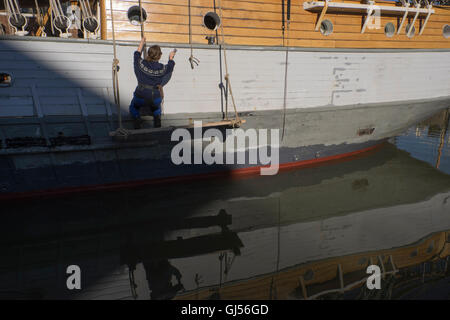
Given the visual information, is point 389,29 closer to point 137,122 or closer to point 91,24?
point 137,122

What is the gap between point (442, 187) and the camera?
6633 mm

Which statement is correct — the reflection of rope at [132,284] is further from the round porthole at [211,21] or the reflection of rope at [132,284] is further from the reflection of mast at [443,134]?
the reflection of mast at [443,134]

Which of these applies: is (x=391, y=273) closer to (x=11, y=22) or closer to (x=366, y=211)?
(x=366, y=211)

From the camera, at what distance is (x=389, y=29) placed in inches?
276

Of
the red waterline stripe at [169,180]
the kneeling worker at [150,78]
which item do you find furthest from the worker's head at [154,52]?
the red waterline stripe at [169,180]

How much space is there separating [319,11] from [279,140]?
2693mm

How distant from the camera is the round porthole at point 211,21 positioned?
5.86 m

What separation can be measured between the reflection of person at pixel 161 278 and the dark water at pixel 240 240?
0.01 meters

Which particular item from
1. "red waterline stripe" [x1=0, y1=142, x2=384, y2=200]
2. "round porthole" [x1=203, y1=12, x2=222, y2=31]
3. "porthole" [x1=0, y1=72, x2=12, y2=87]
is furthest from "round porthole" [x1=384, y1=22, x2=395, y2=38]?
"porthole" [x1=0, y1=72, x2=12, y2=87]

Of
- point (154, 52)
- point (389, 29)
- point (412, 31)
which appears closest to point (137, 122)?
point (154, 52)

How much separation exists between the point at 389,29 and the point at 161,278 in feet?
22.6

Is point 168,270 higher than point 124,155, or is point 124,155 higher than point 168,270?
point 124,155
